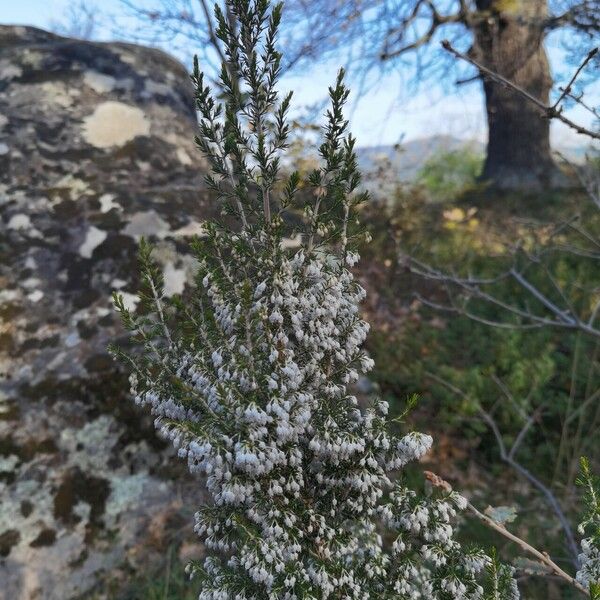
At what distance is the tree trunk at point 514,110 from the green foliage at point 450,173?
714mm

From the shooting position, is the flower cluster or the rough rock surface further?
the rough rock surface

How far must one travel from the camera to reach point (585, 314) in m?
6.30

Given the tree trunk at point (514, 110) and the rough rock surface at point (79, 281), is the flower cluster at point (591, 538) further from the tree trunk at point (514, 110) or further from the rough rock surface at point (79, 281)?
the tree trunk at point (514, 110)

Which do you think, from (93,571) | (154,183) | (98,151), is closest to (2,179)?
(98,151)

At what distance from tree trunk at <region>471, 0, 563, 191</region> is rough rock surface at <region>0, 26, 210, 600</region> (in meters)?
7.40

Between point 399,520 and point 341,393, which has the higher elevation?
point 341,393

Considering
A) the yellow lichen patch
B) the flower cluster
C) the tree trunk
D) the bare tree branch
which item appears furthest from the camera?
the tree trunk

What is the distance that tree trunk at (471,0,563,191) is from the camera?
10.1 metres

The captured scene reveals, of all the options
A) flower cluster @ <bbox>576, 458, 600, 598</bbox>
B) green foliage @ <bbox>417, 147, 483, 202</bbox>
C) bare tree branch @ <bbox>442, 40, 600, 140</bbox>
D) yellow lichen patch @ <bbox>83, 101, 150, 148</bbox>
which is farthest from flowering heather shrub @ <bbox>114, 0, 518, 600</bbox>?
green foliage @ <bbox>417, 147, 483, 202</bbox>

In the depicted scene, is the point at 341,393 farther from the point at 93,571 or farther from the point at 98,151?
the point at 98,151

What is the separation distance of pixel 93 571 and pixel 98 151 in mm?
2768

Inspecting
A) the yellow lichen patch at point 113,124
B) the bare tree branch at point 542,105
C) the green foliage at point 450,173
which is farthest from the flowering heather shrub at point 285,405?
the green foliage at point 450,173

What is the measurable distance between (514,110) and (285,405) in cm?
1061

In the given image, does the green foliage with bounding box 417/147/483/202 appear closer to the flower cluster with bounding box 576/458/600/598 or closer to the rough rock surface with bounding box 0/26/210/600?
the rough rock surface with bounding box 0/26/210/600
